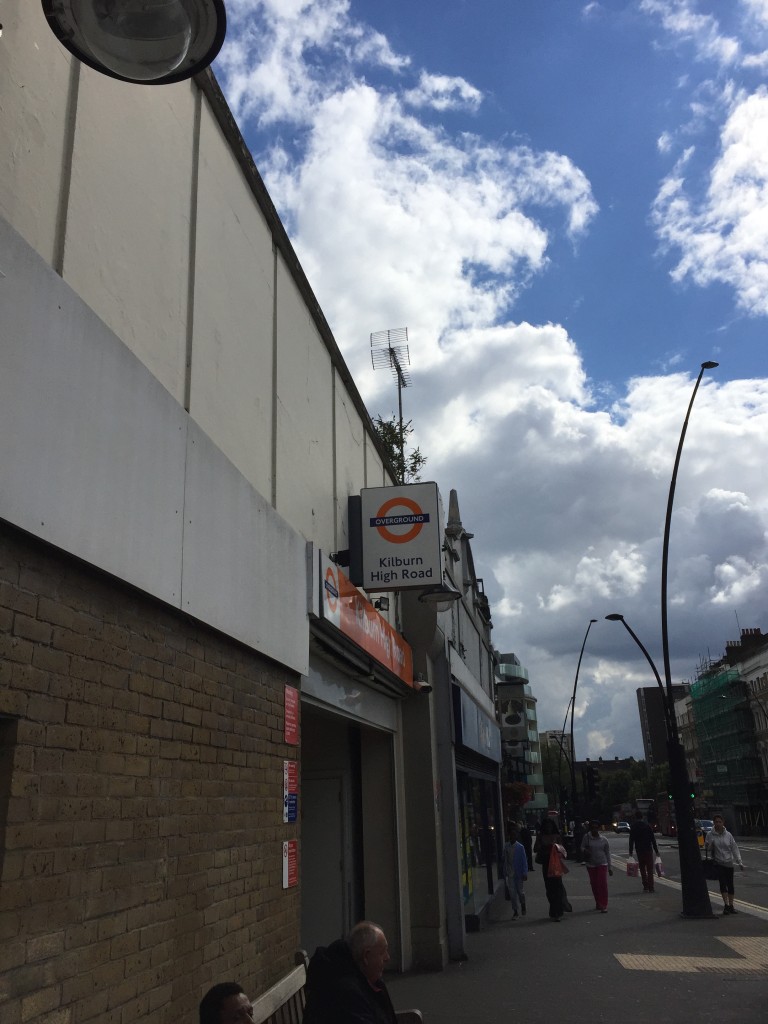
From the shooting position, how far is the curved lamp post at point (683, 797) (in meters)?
14.2

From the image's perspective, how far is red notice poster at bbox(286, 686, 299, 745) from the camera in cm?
630

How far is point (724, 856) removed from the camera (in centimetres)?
1417

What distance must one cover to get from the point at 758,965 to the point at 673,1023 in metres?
3.11

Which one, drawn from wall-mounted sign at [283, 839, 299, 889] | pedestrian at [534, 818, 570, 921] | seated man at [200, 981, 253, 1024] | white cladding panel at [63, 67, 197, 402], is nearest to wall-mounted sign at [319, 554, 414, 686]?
wall-mounted sign at [283, 839, 299, 889]

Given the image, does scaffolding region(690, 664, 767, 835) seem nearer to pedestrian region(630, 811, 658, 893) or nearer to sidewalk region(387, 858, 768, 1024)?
pedestrian region(630, 811, 658, 893)

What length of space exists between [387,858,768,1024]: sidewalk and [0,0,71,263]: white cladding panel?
791 centimetres

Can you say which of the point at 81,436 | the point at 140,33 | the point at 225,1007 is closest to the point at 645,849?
the point at 225,1007

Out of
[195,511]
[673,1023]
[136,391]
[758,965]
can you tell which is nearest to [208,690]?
[195,511]

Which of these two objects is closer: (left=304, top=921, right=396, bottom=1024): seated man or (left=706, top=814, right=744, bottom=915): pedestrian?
(left=304, top=921, right=396, bottom=1024): seated man

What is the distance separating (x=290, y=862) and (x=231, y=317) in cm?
399

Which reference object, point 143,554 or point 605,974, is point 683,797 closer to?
point 605,974

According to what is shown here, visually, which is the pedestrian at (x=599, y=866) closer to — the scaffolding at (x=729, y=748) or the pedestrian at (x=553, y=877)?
the pedestrian at (x=553, y=877)

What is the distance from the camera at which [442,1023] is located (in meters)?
7.99

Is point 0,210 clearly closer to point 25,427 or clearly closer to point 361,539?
point 25,427
